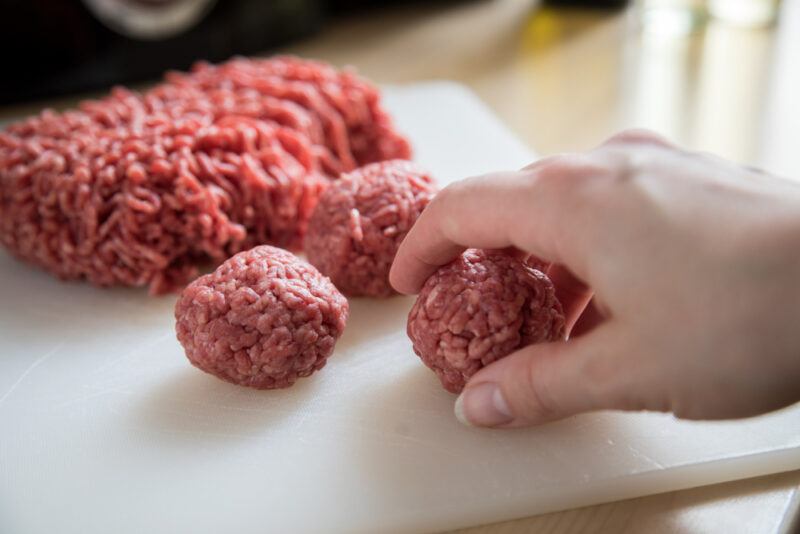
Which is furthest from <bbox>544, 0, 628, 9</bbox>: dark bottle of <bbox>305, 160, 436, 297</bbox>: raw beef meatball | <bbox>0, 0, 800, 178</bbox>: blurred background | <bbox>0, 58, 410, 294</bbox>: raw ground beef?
<bbox>305, 160, 436, 297</bbox>: raw beef meatball

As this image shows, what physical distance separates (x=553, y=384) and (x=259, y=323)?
0.40 m

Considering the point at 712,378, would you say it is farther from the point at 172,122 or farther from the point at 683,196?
the point at 172,122

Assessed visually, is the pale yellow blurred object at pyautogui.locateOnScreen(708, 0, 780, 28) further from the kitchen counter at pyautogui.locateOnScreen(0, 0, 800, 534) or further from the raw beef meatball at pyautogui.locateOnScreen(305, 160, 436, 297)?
the raw beef meatball at pyautogui.locateOnScreen(305, 160, 436, 297)

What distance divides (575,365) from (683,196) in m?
0.21

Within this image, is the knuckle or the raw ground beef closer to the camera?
the knuckle

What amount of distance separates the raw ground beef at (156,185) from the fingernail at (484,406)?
21.5 inches

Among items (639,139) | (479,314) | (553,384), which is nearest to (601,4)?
(639,139)

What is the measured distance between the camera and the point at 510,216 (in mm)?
950

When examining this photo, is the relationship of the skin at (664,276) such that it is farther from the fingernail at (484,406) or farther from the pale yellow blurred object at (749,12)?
the pale yellow blurred object at (749,12)

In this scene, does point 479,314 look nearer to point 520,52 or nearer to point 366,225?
point 366,225

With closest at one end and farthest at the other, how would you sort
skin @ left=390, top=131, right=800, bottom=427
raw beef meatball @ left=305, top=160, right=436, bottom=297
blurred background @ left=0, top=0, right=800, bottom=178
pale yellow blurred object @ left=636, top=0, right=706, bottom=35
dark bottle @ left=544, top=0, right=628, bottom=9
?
1. skin @ left=390, top=131, right=800, bottom=427
2. raw beef meatball @ left=305, top=160, right=436, bottom=297
3. blurred background @ left=0, top=0, right=800, bottom=178
4. pale yellow blurred object @ left=636, top=0, right=706, bottom=35
5. dark bottle @ left=544, top=0, right=628, bottom=9

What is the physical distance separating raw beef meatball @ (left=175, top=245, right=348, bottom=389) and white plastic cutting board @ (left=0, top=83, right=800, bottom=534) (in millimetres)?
47

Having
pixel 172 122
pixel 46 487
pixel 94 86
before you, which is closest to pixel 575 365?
pixel 46 487

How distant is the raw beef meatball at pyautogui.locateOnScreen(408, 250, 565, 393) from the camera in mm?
1030
